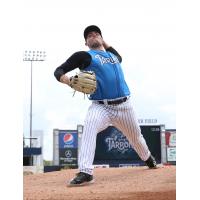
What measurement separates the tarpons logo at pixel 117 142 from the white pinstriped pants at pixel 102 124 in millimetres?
10942

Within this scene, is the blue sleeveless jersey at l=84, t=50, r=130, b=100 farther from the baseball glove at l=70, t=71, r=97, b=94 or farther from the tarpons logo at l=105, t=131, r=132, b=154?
the tarpons logo at l=105, t=131, r=132, b=154

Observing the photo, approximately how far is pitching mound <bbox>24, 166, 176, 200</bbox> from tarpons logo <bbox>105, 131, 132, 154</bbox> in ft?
34.5

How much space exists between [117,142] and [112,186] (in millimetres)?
12079

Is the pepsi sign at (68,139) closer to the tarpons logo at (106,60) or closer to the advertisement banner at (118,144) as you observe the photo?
the advertisement banner at (118,144)

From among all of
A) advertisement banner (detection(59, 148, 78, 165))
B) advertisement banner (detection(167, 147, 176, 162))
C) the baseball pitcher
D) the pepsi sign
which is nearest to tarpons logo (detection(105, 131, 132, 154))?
advertisement banner (detection(167, 147, 176, 162))

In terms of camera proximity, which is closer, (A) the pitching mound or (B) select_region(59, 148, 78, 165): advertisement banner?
(A) the pitching mound

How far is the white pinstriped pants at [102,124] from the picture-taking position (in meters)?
4.13

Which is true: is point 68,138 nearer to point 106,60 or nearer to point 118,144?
point 118,144

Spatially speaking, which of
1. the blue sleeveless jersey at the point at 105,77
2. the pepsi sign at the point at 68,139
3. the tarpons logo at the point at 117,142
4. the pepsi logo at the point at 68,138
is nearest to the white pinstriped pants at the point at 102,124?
the blue sleeveless jersey at the point at 105,77

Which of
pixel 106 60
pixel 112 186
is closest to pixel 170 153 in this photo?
pixel 106 60

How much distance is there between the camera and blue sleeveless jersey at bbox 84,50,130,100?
14.2 feet
